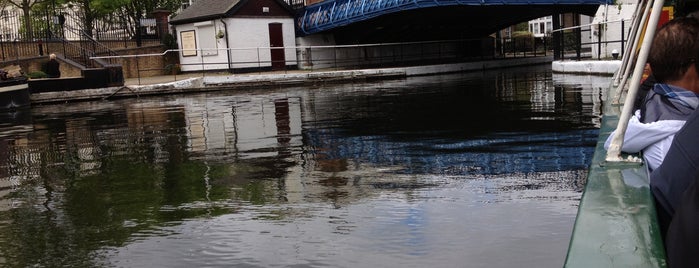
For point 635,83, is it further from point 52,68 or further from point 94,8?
point 94,8

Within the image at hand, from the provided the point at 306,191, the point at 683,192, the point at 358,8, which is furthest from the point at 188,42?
the point at 683,192

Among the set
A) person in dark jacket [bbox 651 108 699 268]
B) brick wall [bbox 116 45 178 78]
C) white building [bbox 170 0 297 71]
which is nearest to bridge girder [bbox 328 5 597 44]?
white building [bbox 170 0 297 71]

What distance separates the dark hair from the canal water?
5.25 ft

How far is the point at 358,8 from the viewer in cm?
3225

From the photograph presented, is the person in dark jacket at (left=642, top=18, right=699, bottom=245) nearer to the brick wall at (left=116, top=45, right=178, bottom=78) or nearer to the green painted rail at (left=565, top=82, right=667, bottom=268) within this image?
the green painted rail at (left=565, top=82, right=667, bottom=268)

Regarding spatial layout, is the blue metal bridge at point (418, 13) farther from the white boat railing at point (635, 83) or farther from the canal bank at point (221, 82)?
the white boat railing at point (635, 83)

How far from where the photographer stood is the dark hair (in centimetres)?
257

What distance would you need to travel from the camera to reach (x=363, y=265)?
165 inches

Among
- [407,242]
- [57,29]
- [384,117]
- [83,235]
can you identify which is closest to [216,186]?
[83,235]

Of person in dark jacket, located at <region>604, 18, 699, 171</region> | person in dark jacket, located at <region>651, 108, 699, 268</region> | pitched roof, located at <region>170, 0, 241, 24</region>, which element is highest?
pitched roof, located at <region>170, 0, 241, 24</region>

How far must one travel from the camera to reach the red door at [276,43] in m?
34.8

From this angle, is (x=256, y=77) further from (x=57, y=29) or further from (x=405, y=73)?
(x=57, y=29)

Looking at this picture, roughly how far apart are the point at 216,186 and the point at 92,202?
1.18m

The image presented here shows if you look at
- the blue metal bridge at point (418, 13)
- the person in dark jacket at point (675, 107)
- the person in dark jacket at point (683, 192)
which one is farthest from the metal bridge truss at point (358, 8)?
the person in dark jacket at point (683, 192)
